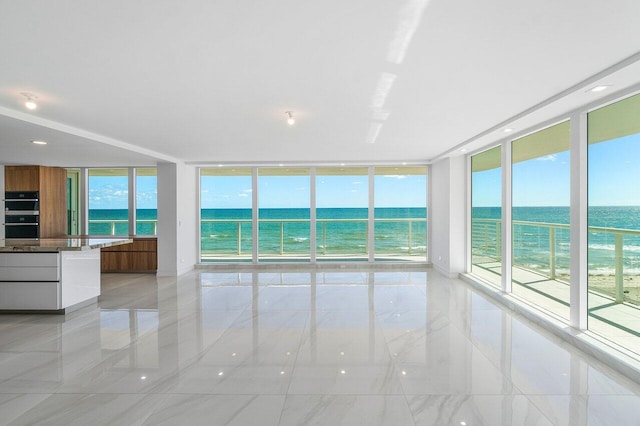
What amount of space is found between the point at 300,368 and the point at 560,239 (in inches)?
172

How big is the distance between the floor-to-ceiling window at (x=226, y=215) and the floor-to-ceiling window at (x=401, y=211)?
3.19 m

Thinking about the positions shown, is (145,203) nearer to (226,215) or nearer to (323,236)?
(226,215)

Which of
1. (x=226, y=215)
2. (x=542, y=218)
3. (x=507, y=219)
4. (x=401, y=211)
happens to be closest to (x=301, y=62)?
(x=507, y=219)

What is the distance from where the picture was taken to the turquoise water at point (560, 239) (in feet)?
11.9

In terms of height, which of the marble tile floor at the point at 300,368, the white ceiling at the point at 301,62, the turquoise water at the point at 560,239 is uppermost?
the white ceiling at the point at 301,62

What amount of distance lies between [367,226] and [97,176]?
6.70 m

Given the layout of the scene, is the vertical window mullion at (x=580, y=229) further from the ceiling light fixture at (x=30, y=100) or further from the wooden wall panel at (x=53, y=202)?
the wooden wall panel at (x=53, y=202)

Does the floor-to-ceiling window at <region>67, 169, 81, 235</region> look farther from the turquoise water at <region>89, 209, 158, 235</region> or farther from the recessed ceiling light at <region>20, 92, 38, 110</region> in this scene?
the recessed ceiling light at <region>20, 92, 38, 110</region>

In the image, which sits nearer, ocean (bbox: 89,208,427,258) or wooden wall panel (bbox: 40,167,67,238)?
wooden wall panel (bbox: 40,167,67,238)

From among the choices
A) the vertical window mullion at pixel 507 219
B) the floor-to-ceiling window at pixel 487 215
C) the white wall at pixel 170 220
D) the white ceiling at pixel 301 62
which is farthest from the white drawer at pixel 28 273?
the floor-to-ceiling window at pixel 487 215

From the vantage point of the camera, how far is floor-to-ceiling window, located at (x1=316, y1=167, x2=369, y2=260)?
29.3 feet

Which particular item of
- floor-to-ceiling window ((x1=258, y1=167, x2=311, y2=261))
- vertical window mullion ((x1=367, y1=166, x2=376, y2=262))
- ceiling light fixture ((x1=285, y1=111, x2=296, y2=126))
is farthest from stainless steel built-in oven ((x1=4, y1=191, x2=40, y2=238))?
vertical window mullion ((x1=367, y1=166, x2=376, y2=262))

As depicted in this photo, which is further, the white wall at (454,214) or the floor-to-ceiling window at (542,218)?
the white wall at (454,214)

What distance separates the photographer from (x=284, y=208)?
907 cm
